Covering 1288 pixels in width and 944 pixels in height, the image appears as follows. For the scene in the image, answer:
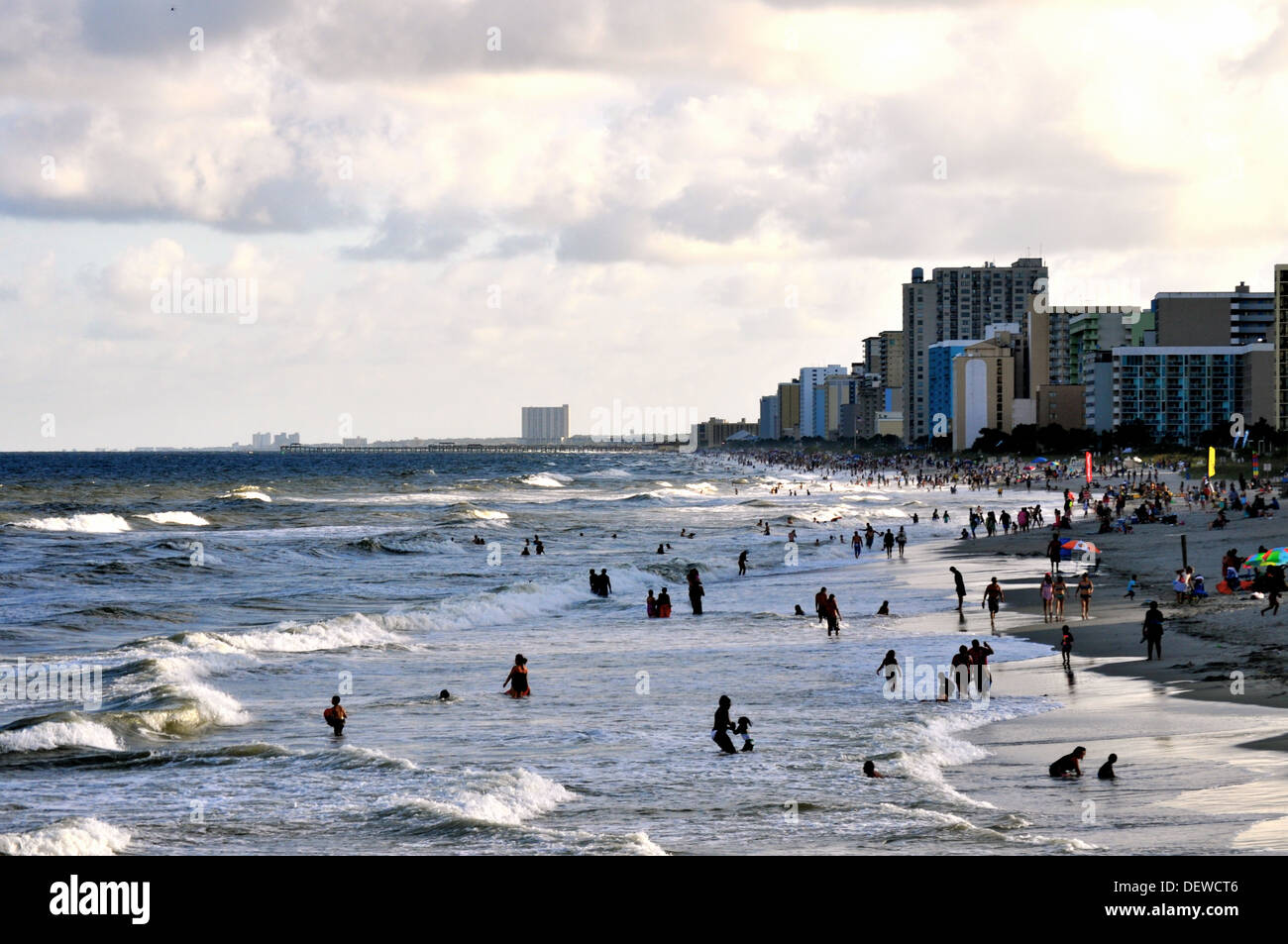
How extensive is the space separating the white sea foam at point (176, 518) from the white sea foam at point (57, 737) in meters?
67.8

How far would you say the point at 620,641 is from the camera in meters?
33.0

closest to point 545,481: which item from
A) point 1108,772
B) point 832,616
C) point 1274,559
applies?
point 832,616

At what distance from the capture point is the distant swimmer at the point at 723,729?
62.7 ft

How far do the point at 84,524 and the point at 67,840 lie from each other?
253 ft

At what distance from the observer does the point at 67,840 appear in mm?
14078

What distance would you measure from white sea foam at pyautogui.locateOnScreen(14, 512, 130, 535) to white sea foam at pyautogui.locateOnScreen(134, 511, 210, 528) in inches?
80.4

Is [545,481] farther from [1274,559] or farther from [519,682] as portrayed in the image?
[519,682]

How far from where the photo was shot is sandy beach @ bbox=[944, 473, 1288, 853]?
46.9ft

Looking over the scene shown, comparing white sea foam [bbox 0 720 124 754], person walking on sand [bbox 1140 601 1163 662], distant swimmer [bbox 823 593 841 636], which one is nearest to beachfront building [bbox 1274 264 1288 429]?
distant swimmer [bbox 823 593 841 636]

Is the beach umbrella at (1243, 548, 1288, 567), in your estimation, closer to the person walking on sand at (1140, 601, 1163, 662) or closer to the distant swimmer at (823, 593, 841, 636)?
the person walking on sand at (1140, 601, 1163, 662)

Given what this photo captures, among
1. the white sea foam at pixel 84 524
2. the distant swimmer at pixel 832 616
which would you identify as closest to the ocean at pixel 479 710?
the distant swimmer at pixel 832 616
